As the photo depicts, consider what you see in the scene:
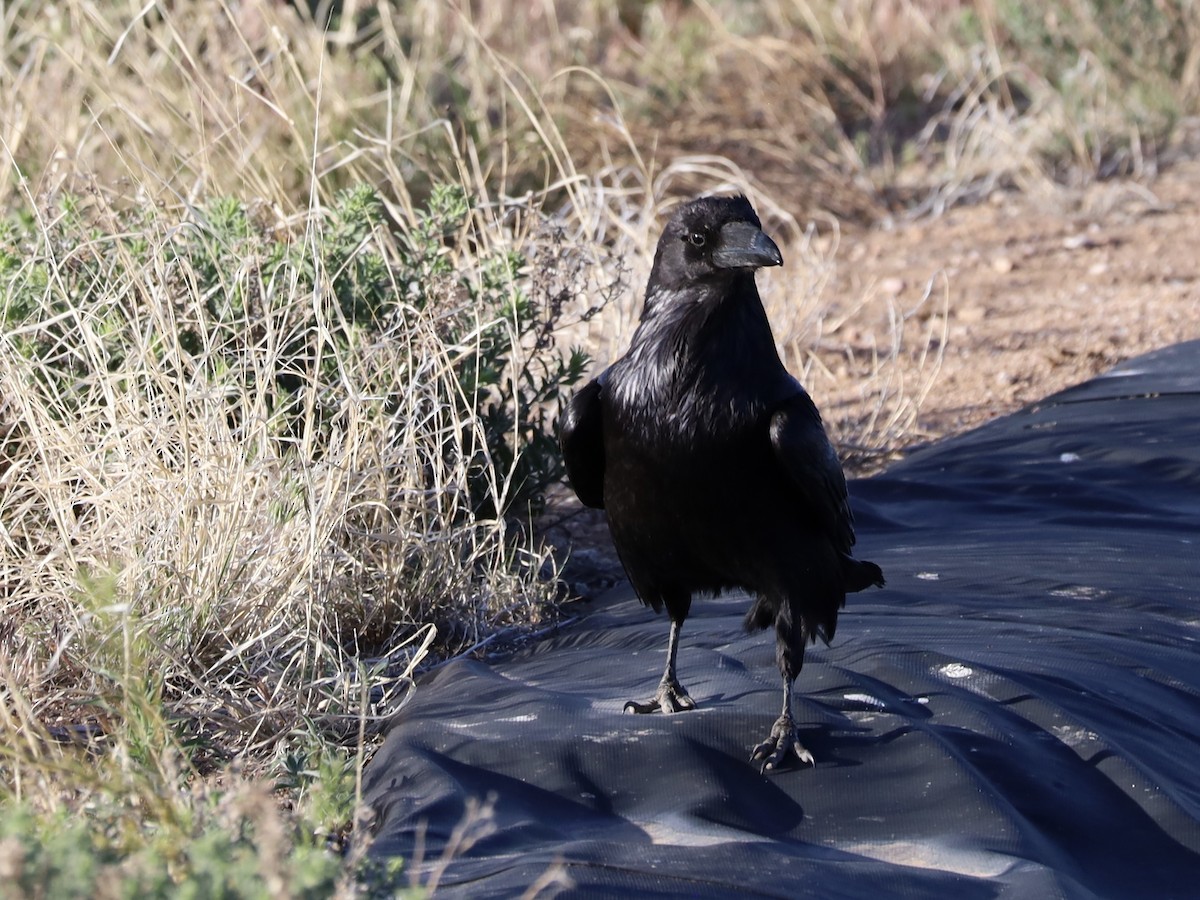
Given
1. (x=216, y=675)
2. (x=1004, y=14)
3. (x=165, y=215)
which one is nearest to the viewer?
(x=216, y=675)

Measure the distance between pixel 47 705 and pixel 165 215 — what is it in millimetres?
1536

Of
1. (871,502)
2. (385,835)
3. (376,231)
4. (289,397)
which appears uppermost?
(376,231)

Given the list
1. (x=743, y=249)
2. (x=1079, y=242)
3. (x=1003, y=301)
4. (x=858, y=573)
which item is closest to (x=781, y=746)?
(x=858, y=573)

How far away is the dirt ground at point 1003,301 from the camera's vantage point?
19.0 feet

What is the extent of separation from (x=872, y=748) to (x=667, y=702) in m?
0.43

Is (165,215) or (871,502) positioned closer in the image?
(165,215)

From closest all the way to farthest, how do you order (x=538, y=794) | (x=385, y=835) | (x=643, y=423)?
1. (x=385, y=835)
2. (x=538, y=794)
3. (x=643, y=423)

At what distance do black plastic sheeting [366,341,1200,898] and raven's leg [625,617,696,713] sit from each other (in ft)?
0.21

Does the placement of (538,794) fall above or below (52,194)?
below

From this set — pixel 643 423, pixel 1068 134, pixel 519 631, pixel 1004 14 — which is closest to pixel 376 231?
pixel 519 631

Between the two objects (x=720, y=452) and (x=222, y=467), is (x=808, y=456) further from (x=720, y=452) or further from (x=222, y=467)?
(x=222, y=467)

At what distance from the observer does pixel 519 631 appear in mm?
3824

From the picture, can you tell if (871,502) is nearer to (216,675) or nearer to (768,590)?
(768,590)

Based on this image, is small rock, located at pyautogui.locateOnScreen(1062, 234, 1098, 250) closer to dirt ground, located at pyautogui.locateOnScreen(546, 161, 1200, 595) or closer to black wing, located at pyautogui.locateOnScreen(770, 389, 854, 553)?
dirt ground, located at pyautogui.locateOnScreen(546, 161, 1200, 595)
